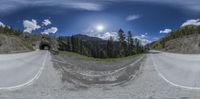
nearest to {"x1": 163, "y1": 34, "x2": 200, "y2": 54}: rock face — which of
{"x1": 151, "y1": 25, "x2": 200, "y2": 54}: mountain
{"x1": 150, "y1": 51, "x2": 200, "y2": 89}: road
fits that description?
{"x1": 151, "y1": 25, "x2": 200, "y2": 54}: mountain

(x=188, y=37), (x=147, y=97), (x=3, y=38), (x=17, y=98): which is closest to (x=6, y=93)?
(x=17, y=98)

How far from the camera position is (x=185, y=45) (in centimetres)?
3619

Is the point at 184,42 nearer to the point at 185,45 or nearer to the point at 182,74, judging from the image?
the point at 185,45

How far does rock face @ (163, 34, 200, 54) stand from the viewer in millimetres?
34316

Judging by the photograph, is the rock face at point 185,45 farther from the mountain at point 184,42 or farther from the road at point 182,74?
the road at point 182,74

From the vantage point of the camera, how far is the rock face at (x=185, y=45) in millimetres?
34316

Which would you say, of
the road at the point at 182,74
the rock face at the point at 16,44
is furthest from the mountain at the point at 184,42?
the rock face at the point at 16,44

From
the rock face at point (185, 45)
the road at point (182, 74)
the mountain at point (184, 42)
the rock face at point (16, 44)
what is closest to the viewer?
the road at point (182, 74)

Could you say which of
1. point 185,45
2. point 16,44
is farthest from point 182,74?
point 185,45

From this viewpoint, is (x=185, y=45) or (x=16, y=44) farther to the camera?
(x=185, y=45)

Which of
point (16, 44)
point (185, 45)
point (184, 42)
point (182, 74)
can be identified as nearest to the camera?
point (182, 74)

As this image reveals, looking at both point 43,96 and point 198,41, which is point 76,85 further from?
point 198,41

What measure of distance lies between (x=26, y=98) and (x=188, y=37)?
28039mm

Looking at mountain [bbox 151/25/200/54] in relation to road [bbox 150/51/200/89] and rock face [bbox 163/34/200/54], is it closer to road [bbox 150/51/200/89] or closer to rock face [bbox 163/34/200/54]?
rock face [bbox 163/34/200/54]
